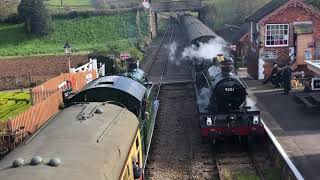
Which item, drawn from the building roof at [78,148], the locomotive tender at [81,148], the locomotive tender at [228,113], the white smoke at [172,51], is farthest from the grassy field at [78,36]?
the building roof at [78,148]

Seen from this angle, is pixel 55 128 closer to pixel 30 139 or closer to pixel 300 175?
pixel 30 139

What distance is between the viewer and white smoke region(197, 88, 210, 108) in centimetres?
1563

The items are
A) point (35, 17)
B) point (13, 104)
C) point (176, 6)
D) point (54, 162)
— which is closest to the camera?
point (54, 162)

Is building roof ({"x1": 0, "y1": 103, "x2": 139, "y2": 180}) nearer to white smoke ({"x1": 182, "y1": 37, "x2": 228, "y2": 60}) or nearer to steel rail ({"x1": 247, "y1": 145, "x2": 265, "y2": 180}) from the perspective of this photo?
steel rail ({"x1": 247, "y1": 145, "x2": 265, "y2": 180})

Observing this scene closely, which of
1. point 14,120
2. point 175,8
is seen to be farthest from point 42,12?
point 14,120

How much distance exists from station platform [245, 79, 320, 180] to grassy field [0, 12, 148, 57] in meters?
22.6

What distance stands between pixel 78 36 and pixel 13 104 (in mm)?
30203

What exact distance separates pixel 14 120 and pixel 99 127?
695cm

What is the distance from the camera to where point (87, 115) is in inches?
324

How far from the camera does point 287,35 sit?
969 inches

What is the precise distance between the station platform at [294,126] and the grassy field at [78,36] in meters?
22.6

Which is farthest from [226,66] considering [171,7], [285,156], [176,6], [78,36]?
[176,6]

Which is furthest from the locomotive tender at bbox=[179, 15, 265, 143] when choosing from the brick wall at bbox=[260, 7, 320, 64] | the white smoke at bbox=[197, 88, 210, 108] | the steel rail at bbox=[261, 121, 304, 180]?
the brick wall at bbox=[260, 7, 320, 64]

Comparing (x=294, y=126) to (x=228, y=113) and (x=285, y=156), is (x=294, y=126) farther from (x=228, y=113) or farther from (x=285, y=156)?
(x=285, y=156)
